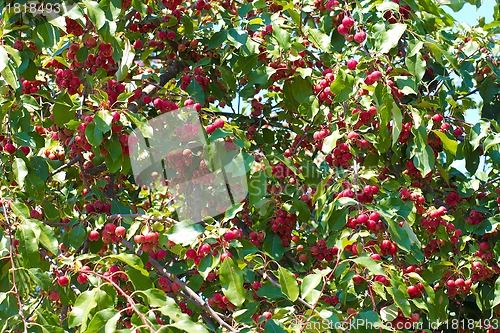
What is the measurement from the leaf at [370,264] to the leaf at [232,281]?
38cm

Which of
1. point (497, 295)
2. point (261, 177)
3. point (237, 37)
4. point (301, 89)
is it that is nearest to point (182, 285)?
point (261, 177)

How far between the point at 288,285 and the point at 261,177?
0.49 metres

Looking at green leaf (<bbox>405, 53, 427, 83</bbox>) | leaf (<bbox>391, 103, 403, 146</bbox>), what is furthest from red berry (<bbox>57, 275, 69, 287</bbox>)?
green leaf (<bbox>405, 53, 427, 83</bbox>)

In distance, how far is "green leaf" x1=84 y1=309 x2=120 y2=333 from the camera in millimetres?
2010

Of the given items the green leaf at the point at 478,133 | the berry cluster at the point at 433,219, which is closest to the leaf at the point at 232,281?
the berry cluster at the point at 433,219

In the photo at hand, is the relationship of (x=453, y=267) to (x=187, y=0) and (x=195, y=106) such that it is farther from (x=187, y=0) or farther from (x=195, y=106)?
(x=187, y=0)

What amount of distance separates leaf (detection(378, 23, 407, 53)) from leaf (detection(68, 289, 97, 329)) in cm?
138

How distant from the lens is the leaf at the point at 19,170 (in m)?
2.57

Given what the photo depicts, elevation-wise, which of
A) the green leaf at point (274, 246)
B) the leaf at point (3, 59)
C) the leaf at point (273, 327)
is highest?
the leaf at point (3, 59)

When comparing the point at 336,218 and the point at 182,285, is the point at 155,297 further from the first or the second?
the point at 336,218

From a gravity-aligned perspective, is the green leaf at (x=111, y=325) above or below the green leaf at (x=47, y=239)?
below

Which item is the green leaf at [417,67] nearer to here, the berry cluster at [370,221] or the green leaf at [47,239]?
the berry cluster at [370,221]

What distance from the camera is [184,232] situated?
2.36m

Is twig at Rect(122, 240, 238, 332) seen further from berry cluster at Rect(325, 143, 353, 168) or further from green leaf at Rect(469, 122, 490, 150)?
green leaf at Rect(469, 122, 490, 150)
